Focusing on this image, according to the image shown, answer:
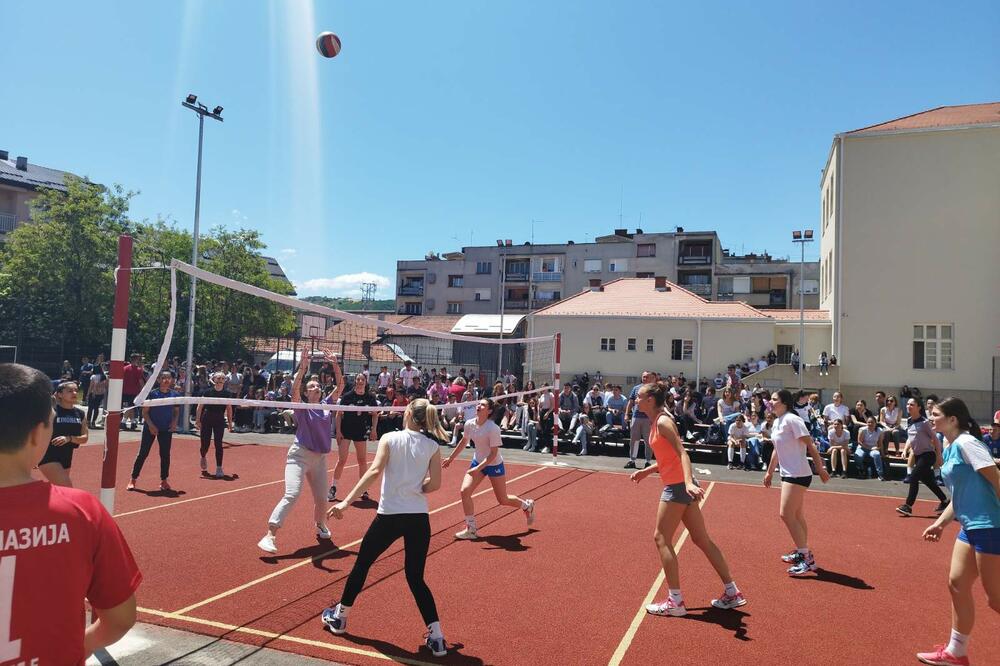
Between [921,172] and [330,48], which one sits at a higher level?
[921,172]

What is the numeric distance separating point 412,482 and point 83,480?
31.3ft

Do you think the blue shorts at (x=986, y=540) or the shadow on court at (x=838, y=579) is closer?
the blue shorts at (x=986, y=540)

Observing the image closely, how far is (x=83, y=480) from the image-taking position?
1136cm

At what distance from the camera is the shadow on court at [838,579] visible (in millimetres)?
6703

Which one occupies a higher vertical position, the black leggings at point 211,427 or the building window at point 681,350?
the building window at point 681,350

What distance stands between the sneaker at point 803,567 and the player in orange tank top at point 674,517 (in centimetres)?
154

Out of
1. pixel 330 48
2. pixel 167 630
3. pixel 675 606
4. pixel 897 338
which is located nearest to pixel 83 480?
pixel 167 630

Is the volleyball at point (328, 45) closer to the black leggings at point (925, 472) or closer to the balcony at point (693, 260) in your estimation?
the black leggings at point (925, 472)

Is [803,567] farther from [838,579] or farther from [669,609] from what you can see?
[669,609]

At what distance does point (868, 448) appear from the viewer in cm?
1498

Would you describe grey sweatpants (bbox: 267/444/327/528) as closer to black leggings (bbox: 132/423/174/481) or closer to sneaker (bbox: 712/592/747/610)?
black leggings (bbox: 132/423/174/481)

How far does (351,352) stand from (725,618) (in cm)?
787

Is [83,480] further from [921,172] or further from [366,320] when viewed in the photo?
[921,172]

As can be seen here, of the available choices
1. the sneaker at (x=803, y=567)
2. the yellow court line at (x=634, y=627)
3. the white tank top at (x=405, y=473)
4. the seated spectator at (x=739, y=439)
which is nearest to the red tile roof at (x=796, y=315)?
the seated spectator at (x=739, y=439)
